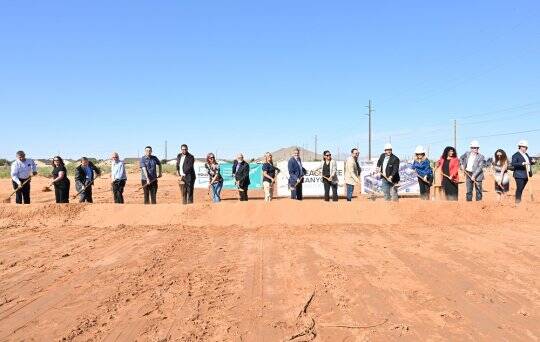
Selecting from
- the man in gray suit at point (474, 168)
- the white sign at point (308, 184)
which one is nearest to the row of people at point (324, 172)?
the man in gray suit at point (474, 168)

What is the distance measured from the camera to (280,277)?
479 centimetres

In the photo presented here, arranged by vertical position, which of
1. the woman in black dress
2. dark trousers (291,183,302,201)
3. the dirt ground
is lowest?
the dirt ground

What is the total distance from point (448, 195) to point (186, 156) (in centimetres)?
619

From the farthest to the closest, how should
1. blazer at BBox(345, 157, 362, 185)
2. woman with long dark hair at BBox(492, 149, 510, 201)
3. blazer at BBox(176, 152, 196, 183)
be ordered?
blazer at BBox(345, 157, 362, 185)
blazer at BBox(176, 152, 196, 183)
woman with long dark hair at BBox(492, 149, 510, 201)

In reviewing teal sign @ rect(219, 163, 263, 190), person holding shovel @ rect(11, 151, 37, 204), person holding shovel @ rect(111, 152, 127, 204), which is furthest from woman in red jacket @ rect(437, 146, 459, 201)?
person holding shovel @ rect(11, 151, 37, 204)

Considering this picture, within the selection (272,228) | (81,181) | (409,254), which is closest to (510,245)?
(409,254)

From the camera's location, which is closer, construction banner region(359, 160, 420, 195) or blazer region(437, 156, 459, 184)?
blazer region(437, 156, 459, 184)

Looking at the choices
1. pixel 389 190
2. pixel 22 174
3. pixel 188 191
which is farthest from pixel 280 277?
pixel 22 174

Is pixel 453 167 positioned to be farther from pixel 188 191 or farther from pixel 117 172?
pixel 117 172

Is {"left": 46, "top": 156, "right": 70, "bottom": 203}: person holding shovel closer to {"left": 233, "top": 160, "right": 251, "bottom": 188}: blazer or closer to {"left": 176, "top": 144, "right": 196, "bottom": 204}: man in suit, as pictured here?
{"left": 176, "top": 144, "right": 196, "bottom": 204}: man in suit

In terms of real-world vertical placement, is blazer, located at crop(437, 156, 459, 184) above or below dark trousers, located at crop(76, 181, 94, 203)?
above

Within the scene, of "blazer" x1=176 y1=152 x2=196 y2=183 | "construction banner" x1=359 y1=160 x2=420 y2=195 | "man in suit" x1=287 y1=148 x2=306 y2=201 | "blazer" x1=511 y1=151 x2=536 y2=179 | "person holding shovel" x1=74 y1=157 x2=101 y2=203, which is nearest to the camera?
"blazer" x1=511 y1=151 x2=536 y2=179

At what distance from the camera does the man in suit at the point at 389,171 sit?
10148 millimetres

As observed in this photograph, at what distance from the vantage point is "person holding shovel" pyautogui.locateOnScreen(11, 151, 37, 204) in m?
11.0
